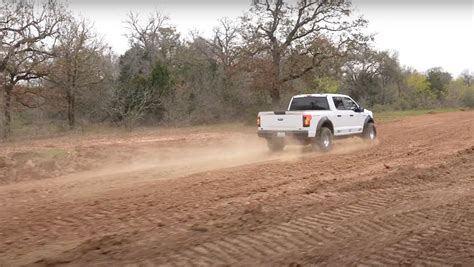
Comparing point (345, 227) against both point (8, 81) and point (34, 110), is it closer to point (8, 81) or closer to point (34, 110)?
point (8, 81)

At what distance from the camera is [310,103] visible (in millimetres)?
15703

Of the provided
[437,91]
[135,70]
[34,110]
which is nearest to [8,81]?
[34,110]

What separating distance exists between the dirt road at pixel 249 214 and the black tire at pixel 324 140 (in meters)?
2.18

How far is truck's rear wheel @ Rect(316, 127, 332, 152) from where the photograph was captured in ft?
47.4

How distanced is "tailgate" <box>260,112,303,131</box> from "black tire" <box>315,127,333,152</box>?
2.58 ft

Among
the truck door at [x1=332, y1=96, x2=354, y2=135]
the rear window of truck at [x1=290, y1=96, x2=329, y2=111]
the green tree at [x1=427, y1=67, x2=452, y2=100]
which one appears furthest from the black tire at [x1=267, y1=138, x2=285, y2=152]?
the green tree at [x1=427, y1=67, x2=452, y2=100]

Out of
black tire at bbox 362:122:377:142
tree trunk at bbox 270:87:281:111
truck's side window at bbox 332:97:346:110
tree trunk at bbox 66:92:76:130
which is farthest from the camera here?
tree trunk at bbox 270:87:281:111

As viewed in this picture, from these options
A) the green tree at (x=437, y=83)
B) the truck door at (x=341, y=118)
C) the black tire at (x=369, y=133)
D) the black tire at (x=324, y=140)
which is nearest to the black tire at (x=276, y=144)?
the black tire at (x=324, y=140)

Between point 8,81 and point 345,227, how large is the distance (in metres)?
25.0

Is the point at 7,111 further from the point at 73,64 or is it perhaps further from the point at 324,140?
the point at 324,140

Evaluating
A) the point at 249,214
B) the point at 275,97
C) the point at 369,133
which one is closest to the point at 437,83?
the point at 275,97

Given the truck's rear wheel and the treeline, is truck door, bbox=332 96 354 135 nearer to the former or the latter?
the truck's rear wheel

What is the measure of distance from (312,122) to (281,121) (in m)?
0.94

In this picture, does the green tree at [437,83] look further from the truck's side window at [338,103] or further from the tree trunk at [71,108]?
the truck's side window at [338,103]
